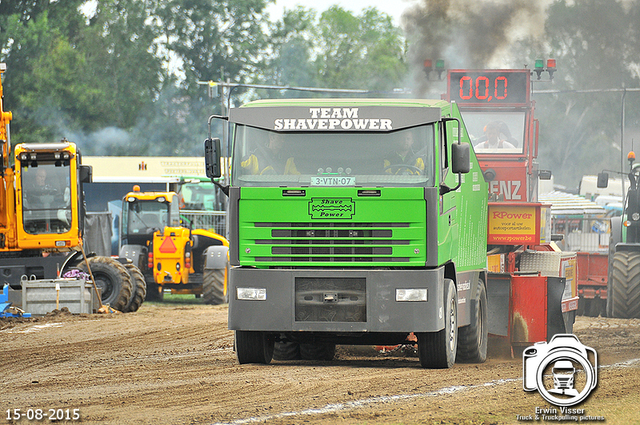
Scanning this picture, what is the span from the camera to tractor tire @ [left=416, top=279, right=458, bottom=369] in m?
11.3

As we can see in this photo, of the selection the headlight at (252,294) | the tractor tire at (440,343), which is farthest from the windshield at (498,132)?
the headlight at (252,294)

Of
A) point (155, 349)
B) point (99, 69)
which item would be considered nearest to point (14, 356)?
point (155, 349)

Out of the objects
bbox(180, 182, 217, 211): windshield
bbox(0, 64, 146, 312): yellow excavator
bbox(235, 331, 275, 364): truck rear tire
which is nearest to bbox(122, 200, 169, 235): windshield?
bbox(0, 64, 146, 312): yellow excavator

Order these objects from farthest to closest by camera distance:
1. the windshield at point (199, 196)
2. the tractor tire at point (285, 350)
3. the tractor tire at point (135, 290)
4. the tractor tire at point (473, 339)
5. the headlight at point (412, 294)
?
the windshield at point (199, 196)
the tractor tire at point (135, 290)
the tractor tire at point (285, 350)
the tractor tire at point (473, 339)
the headlight at point (412, 294)

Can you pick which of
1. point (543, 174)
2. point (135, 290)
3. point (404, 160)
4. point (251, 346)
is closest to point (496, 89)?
point (543, 174)

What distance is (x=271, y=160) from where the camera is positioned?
Result: 10.9 meters

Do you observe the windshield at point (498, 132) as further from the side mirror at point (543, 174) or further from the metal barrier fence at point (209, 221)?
the metal barrier fence at point (209, 221)

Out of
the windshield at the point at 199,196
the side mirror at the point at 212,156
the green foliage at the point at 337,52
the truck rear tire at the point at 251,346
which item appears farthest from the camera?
the green foliage at the point at 337,52

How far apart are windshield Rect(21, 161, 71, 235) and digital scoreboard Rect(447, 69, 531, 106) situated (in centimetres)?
768

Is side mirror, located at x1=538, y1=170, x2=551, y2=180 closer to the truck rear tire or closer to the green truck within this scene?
the green truck

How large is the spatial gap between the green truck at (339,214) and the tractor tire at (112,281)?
1003 centimetres

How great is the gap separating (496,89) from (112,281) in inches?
338

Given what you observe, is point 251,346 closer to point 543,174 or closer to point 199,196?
point 543,174

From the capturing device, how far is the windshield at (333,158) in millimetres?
10742
